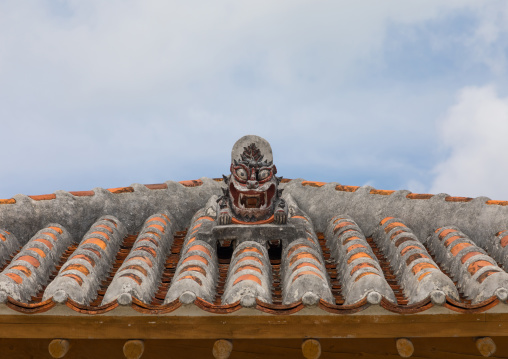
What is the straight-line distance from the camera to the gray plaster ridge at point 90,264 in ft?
19.2

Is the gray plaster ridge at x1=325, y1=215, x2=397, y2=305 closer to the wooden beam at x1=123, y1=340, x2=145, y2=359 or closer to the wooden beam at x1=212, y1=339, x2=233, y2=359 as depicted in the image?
the wooden beam at x1=212, y1=339, x2=233, y2=359

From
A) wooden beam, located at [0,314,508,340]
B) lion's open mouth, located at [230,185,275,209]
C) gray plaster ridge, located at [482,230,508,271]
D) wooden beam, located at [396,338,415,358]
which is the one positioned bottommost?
wooden beam, located at [396,338,415,358]

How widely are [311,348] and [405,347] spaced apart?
72 cm

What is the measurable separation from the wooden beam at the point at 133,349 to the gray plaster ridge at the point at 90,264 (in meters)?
0.61

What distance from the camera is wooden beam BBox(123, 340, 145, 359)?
511 centimetres

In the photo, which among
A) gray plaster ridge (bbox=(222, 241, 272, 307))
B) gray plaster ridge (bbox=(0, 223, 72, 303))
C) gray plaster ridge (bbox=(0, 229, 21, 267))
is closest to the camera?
gray plaster ridge (bbox=(222, 241, 272, 307))

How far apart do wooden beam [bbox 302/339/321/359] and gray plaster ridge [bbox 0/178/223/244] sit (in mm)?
4811

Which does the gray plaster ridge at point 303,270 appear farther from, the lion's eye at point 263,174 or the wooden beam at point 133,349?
the wooden beam at point 133,349

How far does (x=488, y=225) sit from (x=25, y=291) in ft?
18.2

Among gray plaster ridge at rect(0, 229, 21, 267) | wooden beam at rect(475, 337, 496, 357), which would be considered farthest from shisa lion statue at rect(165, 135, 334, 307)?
gray plaster ridge at rect(0, 229, 21, 267)

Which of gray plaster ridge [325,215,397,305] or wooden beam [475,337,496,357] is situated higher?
gray plaster ridge [325,215,397,305]

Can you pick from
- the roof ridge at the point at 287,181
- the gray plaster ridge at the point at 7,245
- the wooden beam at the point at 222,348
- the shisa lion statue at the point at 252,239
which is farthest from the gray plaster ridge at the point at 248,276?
the roof ridge at the point at 287,181

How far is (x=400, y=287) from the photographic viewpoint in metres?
6.59

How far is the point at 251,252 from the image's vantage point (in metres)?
6.92
